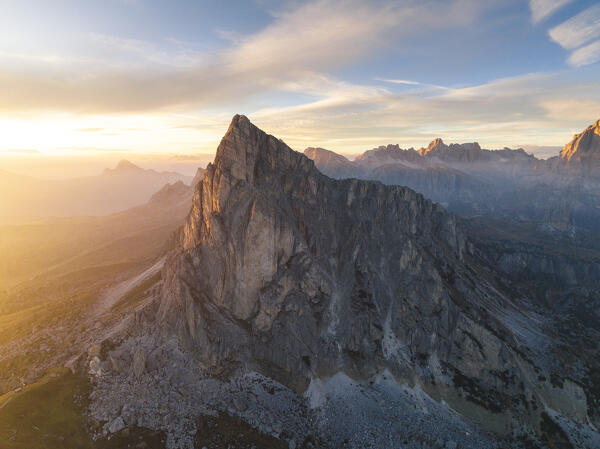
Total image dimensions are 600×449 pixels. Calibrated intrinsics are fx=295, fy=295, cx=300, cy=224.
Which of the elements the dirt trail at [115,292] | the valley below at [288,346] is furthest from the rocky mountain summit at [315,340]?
the dirt trail at [115,292]

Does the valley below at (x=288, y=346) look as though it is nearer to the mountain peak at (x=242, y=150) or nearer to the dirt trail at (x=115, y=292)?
the mountain peak at (x=242, y=150)

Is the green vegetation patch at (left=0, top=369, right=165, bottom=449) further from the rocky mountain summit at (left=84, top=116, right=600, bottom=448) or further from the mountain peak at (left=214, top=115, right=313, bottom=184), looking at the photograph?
the mountain peak at (left=214, top=115, right=313, bottom=184)

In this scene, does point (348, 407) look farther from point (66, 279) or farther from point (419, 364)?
point (66, 279)

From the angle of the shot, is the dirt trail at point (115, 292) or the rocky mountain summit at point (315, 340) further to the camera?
the dirt trail at point (115, 292)

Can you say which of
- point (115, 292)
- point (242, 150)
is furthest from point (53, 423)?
point (242, 150)

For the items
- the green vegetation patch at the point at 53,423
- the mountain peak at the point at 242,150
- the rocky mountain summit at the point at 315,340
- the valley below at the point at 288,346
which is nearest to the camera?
the green vegetation patch at the point at 53,423

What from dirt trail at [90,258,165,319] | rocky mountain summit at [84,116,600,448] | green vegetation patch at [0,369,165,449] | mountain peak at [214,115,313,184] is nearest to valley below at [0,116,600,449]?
green vegetation patch at [0,369,165,449]

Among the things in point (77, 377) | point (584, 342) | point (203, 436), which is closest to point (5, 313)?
point (77, 377)

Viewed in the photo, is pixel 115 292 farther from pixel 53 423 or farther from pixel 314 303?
pixel 314 303
